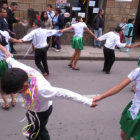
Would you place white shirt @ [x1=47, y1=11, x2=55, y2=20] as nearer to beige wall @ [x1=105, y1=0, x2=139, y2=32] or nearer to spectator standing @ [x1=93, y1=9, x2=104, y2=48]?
spectator standing @ [x1=93, y1=9, x2=104, y2=48]

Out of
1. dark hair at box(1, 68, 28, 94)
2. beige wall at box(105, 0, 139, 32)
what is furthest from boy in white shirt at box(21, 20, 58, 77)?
beige wall at box(105, 0, 139, 32)

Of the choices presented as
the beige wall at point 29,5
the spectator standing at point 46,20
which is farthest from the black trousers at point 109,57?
the beige wall at point 29,5

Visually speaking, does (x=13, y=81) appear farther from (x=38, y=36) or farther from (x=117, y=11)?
(x=117, y=11)

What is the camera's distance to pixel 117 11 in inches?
333

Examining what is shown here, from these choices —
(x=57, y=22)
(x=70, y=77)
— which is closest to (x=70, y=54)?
(x=57, y=22)

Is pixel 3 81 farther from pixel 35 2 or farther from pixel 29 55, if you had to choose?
pixel 35 2

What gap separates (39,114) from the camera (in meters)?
2.26

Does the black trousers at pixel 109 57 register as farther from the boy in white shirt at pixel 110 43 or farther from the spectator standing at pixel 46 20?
the spectator standing at pixel 46 20

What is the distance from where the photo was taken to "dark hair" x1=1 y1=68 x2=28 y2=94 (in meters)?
1.72

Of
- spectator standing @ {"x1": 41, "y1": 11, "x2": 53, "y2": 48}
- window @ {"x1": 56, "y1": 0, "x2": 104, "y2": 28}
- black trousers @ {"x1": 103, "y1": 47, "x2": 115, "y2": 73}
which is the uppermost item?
window @ {"x1": 56, "y1": 0, "x2": 104, "y2": 28}

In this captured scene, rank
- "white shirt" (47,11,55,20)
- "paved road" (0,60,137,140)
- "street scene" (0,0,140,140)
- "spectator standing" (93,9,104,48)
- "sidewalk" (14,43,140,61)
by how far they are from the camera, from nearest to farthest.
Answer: "street scene" (0,0,140,140) < "paved road" (0,60,137,140) < "sidewalk" (14,43,140,61) < "white shirt" (47,11,55,20) < "spectator standing" (93,9,104,48)

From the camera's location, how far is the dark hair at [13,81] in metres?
1.72

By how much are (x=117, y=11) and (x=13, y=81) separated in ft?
25.6

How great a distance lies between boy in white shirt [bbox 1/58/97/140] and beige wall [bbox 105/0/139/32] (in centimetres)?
694
